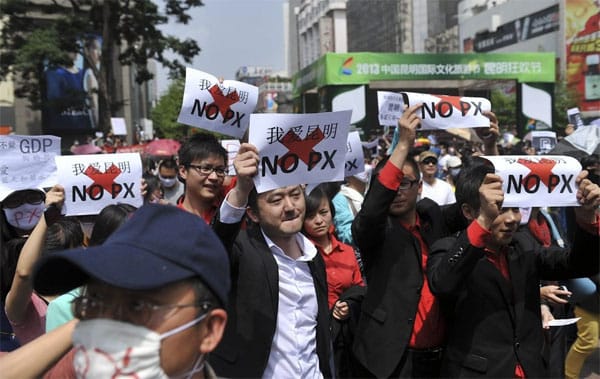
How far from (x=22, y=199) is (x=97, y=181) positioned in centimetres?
47

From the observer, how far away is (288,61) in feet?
494

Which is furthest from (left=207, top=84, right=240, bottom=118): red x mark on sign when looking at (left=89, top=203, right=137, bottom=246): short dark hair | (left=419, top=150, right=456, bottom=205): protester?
(left=419, top=150, right=456, bottom=205): protester

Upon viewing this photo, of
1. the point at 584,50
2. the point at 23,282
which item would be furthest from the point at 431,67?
the point at 584,50

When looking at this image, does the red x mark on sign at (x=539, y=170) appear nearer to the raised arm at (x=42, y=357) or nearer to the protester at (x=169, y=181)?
the raised arm at (x=42, y=357)

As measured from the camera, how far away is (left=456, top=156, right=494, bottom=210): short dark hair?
2599 millimetres

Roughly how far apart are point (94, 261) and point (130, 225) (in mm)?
139

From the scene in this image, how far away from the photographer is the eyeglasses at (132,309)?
130 centimetres

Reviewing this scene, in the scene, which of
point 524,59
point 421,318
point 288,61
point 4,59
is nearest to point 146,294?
point 421,318

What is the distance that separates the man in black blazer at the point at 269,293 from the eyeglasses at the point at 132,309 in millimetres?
990

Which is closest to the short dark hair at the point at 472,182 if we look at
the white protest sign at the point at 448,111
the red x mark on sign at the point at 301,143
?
the red x mark on sign at the point at 301,143

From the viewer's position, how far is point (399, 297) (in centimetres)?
284

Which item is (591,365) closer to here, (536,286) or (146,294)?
(536,286)

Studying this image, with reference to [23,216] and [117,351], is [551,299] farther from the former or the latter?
[23,216]

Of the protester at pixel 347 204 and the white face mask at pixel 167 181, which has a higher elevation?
the white face mask at pixel 167 181
